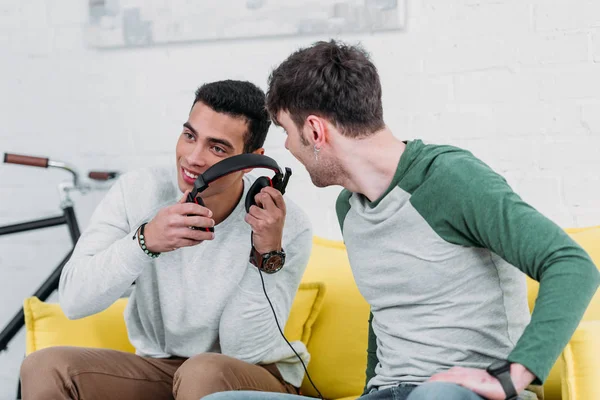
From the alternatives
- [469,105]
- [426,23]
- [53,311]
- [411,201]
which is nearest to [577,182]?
[469,105]

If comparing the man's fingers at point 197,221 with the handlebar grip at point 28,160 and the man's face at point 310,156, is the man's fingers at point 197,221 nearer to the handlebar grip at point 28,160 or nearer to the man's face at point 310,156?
the man's face at point 310,156

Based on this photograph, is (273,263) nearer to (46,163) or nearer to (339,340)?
(339,340)

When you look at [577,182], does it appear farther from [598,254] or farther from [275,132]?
[275,132]

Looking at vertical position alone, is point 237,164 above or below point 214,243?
above

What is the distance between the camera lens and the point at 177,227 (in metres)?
1.69

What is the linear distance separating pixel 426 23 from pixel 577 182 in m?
0.64

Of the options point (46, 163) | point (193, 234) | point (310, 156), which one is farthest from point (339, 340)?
point (46, 163)

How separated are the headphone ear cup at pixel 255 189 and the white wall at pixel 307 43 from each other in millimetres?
736

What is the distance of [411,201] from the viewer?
138cm

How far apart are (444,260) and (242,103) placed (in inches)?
29.9

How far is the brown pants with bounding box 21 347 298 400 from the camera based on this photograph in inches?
66.4

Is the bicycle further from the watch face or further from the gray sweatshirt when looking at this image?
the watch face

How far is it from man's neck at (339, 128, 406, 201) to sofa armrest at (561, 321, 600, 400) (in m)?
0.43

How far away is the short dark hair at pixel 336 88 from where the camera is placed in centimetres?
144
